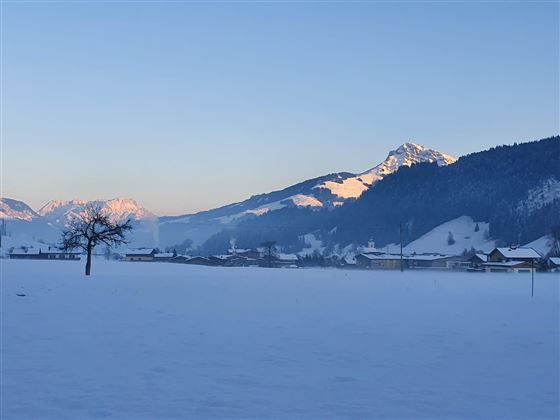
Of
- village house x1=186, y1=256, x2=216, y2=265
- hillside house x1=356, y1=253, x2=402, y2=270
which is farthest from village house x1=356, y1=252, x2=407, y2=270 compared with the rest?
village house x1=186, y1=256, x2=216, y2=265

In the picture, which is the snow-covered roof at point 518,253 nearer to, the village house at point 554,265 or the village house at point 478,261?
the village house at point 554,265

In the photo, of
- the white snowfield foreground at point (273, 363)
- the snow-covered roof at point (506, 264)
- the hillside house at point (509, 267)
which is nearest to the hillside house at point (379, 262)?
the snow-covered roof at point (506, 264)

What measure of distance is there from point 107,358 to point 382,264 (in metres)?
161

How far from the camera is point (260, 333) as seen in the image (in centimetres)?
2316

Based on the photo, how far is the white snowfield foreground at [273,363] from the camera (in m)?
12.8

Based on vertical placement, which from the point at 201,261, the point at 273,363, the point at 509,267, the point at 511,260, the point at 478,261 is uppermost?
the point at 511,260

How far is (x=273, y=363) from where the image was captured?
17.3 metres

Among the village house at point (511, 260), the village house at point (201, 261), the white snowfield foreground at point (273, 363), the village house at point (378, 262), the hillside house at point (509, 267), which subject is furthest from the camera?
the village house at point (201, 261)

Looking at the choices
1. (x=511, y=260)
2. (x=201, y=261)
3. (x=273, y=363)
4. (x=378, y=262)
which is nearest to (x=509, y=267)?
(x=511, y=260)

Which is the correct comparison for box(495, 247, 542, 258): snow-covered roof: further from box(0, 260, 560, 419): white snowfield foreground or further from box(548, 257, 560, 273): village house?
box(0, 260, 560, 419): white snowfield foreground

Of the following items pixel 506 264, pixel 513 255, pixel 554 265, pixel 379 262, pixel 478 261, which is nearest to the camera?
pixel 554 265

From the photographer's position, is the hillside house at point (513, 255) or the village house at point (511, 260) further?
the hillside house at point (513, 255)

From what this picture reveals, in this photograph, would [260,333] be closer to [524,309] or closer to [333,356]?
[333,356]

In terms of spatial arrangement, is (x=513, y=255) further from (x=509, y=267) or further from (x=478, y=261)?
(x=478, y=261)
